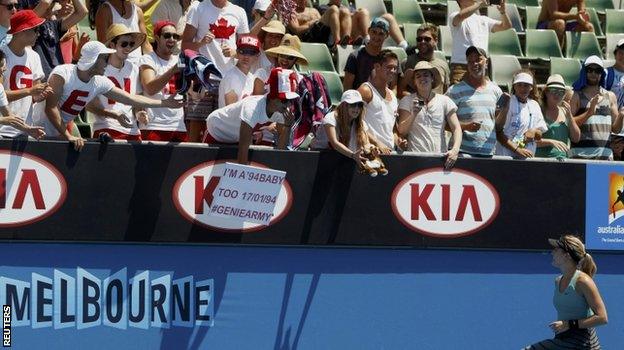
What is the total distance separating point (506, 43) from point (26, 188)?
7.09 meters

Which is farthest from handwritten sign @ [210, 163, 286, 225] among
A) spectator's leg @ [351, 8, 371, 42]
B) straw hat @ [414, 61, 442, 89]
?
spectator's leg @ [351, 8, 371, 42]

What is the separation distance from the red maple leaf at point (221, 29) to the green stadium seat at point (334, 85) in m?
1.64

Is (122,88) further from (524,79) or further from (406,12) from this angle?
(406,12)

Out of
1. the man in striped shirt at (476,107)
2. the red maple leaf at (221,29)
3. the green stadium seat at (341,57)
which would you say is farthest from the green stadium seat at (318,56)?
the man in striped shirt at (476,107)

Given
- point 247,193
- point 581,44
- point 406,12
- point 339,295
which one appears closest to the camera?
point 247,193

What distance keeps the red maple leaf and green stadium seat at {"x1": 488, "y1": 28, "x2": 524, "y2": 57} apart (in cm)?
452

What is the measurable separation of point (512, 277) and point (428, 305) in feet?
2.54

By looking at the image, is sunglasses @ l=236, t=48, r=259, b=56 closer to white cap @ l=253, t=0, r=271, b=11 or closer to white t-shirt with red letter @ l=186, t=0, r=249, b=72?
white t-shirt with red letter @ l=186, t=0, r=249, b=72

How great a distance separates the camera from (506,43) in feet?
52.7

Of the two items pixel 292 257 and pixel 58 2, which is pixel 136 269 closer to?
pixel 292 257

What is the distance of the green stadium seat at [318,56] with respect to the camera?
1434 cm

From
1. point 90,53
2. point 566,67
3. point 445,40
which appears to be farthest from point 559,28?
point 90,53

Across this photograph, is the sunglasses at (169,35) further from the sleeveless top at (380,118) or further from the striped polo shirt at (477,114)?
the striped polo shirt at (477,114)

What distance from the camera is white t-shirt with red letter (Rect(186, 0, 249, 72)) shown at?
12.3 meters
